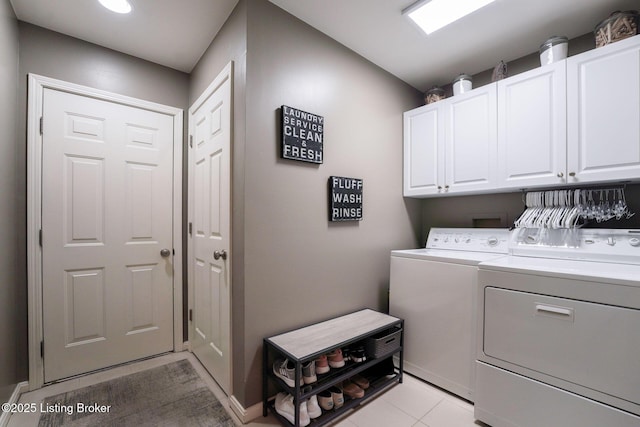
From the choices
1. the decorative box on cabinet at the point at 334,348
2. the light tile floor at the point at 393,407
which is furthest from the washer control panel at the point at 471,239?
the light tile floor at the point at 393,407

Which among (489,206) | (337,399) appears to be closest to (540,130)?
(489,206)

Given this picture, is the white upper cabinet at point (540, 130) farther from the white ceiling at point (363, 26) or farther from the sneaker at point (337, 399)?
the sneaker at point (337, 399)

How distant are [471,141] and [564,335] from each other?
143cm

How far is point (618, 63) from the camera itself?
1500 mm

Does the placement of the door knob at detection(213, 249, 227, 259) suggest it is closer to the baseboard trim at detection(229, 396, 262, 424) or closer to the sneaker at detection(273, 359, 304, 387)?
the sneaker at detection(273, 359, 304, 387)

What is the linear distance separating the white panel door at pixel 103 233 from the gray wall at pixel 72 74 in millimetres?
106

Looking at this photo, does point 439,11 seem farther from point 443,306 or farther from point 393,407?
point 393,407

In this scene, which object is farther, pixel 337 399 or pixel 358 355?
pixel 358 355

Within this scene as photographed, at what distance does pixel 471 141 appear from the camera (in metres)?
2.12

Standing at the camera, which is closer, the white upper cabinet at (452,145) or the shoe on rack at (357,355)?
the shoe on rack at (357,355)

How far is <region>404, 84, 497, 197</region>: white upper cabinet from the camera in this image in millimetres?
2035

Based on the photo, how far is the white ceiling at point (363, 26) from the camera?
164 centimetres

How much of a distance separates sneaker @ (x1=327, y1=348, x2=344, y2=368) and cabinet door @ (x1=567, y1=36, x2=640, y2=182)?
1845mm

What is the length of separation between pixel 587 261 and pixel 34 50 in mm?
3817
